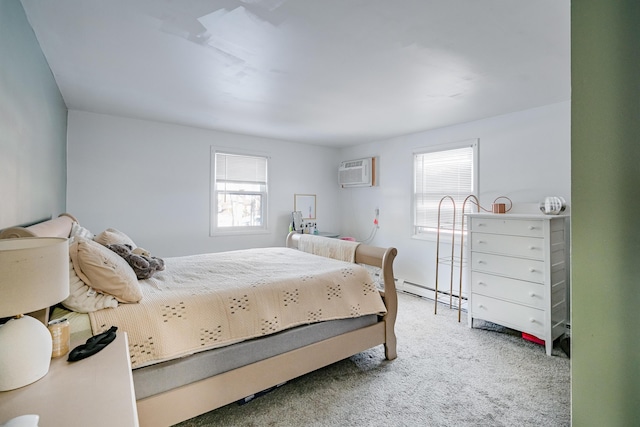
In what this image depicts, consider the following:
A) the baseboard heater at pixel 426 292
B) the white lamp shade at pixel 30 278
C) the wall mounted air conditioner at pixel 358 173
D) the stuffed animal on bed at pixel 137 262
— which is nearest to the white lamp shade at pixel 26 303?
the white lamp shade at pixel 30 278

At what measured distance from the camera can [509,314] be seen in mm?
2861

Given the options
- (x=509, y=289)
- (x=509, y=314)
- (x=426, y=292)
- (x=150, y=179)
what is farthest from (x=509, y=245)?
(x=150, y=179)

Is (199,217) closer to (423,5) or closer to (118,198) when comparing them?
(118,198)

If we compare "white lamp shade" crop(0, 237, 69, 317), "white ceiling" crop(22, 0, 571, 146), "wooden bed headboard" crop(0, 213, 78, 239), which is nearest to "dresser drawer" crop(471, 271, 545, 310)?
"white ceiling" crop(22, 0, 571, 146)

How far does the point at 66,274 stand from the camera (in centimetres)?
105

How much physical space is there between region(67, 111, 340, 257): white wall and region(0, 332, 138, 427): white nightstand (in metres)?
2.98

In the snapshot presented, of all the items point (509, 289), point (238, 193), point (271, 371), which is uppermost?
point (238, 193)

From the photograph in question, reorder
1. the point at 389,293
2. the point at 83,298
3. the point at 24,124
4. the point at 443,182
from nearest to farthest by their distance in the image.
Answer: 1. the point at 83,298
2. the point at 24,124
3. the point at 389,293
4. the point at 443,182

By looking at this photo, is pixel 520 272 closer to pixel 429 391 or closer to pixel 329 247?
pixel 429 391

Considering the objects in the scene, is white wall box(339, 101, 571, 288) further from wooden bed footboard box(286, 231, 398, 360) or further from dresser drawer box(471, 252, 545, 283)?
wooden bed footboard box(286, 231, 398, 360)

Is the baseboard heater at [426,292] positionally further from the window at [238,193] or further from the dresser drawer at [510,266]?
the window at [238,193]

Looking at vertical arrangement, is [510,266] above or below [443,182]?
below

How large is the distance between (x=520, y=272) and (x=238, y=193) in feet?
11.9

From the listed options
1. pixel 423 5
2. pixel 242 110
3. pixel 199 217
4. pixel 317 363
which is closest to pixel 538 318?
pixel 317 363
